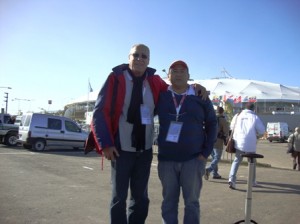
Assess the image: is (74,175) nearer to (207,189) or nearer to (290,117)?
(207,189)

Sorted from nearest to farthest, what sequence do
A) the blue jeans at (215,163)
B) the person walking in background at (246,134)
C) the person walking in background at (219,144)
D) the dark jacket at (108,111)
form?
the dark jacket at (108,111) → the person walking in background at (246,134) → the blue jeans at (215,163) → the person walking in background at (219,144)

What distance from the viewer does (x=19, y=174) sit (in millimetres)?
10375

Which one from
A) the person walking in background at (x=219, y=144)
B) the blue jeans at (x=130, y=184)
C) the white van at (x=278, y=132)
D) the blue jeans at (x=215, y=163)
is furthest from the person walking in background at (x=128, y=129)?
the white van at (x=278, y=132)

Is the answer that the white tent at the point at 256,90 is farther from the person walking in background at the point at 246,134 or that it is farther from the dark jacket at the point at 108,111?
the dark jacket at the point at 108,111

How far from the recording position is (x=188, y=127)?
4.13 metres

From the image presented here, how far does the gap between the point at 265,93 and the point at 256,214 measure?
309ft

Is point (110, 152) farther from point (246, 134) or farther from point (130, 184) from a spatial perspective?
point (246, 134)

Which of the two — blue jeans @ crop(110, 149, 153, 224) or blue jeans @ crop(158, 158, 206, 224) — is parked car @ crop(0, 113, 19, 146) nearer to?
blue jeans @ crop(110, 149, 153, 224)

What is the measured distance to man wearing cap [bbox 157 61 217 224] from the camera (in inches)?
162

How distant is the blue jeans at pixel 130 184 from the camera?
4.05 metres

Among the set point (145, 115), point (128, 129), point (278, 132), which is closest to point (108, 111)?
point (128, 129)

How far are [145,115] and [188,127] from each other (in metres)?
0.47

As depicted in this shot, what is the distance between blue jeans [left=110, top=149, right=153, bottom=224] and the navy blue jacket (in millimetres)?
258

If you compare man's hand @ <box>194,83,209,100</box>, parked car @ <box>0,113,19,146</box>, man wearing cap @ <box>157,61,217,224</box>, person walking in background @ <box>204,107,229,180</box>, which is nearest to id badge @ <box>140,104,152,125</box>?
man wearing cap @ <box>157,61,217,224</box>
